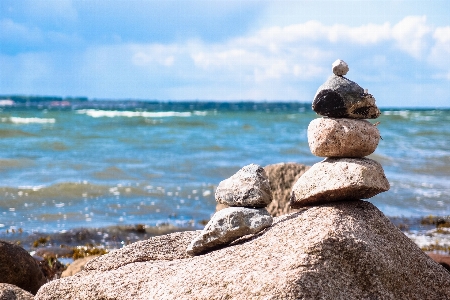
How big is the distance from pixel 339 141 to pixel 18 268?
4.13m

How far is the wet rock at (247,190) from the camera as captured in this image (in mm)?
5730

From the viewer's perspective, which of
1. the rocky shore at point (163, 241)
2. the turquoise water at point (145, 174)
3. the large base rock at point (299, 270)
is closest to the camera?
the large base rock at point (299, 270)

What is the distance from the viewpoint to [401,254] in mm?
5594

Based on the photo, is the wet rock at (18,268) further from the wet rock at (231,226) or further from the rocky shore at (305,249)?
the wet rock at (231,226)

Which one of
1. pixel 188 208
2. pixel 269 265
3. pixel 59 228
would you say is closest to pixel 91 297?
pixel 269 265

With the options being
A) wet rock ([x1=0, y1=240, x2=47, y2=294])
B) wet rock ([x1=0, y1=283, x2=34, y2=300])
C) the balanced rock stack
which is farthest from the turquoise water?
the balanced rock stack

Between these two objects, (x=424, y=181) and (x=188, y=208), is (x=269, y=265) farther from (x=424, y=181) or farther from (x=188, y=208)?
(x=424, y=181)

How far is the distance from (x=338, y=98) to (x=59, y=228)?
26.8ft

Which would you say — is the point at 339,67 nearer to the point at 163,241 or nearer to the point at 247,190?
the point at 247,190

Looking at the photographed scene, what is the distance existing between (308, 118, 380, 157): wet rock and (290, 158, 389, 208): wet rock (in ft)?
0.33

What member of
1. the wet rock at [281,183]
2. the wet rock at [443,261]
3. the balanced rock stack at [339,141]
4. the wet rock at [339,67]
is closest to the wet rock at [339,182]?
the balanced rock stack at [339,141]

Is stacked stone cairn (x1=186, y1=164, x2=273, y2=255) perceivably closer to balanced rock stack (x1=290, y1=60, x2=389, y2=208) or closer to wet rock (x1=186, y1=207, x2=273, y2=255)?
wet rock (x1=186, y1=207, x2=273, y2=255)

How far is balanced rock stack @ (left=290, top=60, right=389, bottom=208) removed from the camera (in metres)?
5.68

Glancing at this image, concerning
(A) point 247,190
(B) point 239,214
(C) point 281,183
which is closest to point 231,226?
(B) point 239,214
